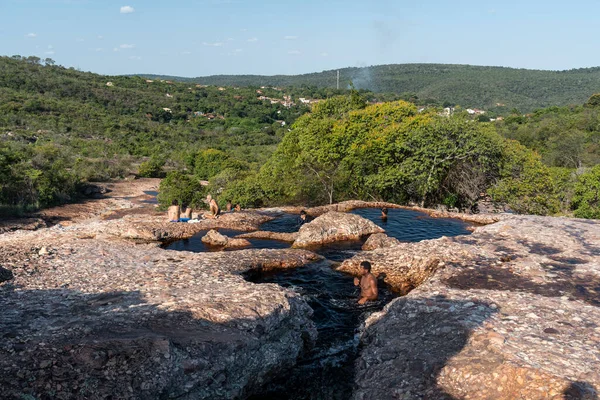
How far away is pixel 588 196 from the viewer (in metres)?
20.2

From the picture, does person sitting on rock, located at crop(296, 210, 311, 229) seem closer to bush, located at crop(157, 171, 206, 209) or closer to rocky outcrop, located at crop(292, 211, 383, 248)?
rocky outcrop, located at crop(292, 211, 383, 248)

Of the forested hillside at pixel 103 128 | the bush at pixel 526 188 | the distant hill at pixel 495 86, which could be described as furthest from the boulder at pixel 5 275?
the distant hill at pixel 495 86

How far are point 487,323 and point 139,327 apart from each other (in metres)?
6.47

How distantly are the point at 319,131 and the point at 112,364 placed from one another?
57.7 feet

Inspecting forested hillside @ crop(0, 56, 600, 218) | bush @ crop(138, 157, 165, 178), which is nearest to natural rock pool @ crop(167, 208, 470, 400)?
forested hillside @ crop(0, 56, 600, 218)

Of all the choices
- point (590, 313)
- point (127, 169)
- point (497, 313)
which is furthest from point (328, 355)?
point (127, 169)

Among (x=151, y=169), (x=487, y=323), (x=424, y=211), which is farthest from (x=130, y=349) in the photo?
(x=151, y=169)

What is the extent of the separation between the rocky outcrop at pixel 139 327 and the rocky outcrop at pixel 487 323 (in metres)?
2.01

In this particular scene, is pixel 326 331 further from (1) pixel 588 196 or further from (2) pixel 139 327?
(1) pixel 588 196

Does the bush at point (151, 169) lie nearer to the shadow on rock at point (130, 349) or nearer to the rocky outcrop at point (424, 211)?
the rocky outcrop at point (424, 211)

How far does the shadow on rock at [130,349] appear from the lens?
19.4 ft

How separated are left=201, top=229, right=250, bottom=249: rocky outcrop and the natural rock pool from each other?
0.23 meters

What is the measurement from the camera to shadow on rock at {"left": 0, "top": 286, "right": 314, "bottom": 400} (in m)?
5.91

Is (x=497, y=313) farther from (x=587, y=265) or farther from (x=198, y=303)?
(x=198, y=303)
